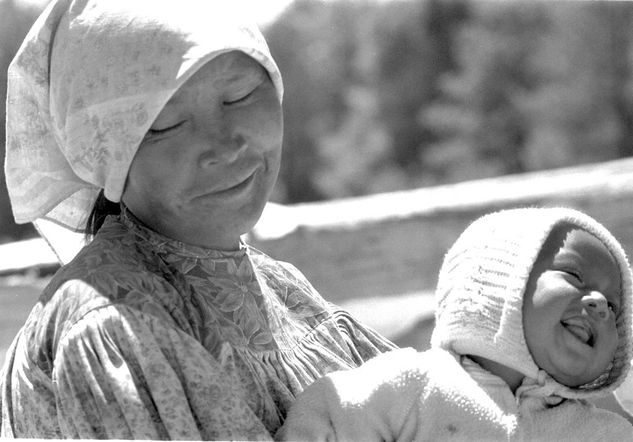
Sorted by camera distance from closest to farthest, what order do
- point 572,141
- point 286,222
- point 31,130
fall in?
point 31,130, point 286,222, point 572,141

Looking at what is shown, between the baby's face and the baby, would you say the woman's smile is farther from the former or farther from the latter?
the baby's face

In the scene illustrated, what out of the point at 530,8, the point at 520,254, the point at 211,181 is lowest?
the point at 530,8

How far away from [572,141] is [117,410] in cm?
2474

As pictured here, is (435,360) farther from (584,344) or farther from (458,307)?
(584,344)

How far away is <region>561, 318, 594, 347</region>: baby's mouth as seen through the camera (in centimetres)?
198

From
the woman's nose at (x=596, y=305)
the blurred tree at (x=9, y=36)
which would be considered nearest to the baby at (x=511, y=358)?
the woman's nose at (x=596, y=305)

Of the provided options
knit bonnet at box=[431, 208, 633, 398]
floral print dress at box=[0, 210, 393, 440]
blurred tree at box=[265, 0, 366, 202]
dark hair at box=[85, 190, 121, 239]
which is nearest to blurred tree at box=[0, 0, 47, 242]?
blurred tree at box=[265, 0, 366, 202]

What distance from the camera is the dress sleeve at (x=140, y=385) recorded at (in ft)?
5.79

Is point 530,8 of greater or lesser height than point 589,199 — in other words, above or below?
below

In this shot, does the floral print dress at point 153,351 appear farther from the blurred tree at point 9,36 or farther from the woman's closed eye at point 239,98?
the blurred tree at point 9,36

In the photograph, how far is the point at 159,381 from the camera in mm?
1795

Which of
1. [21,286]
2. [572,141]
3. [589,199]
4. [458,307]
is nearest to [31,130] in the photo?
[458,307]

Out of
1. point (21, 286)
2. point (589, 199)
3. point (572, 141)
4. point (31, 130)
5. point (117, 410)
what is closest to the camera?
point (117, 410)

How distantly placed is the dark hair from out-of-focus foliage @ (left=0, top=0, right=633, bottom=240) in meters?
22.7
